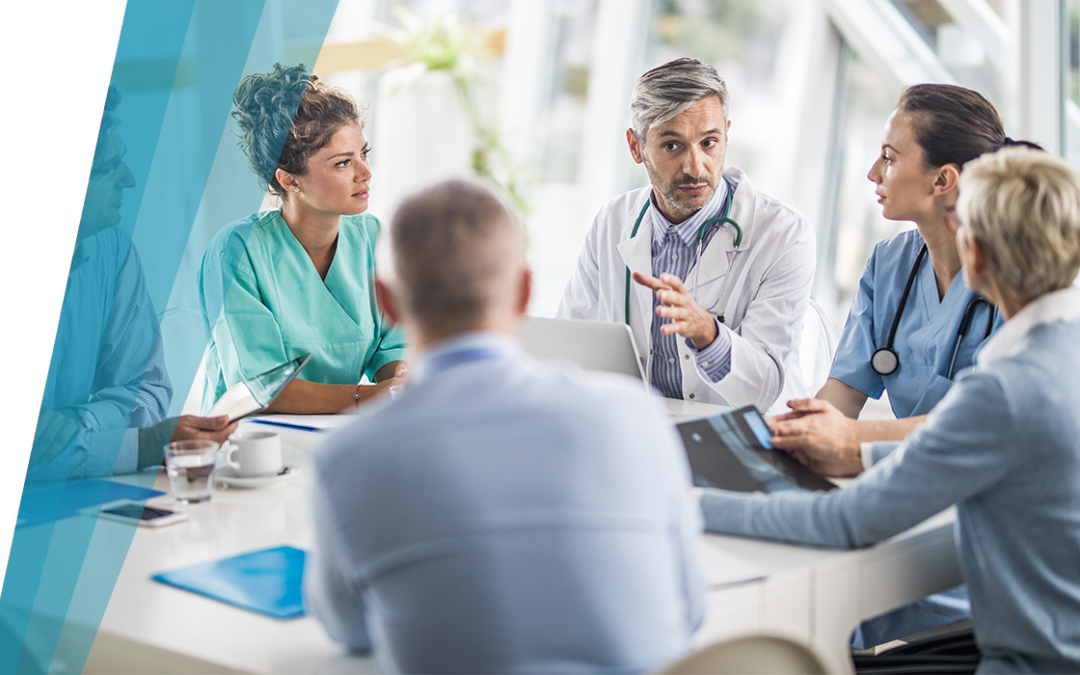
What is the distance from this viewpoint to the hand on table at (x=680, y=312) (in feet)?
5.89

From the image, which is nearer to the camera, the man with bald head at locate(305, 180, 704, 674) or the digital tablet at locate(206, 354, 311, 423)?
the man with bald head at locate(305, 180, 704, 674)

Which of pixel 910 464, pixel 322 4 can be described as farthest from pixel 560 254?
pixel 910 464

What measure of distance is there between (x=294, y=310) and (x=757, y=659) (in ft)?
5.25

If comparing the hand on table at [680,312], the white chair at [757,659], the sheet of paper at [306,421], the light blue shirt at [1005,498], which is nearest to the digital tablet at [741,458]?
the light blue shirt at [1005,498]

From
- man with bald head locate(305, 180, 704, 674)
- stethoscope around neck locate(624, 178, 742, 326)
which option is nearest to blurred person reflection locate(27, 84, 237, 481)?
man with bald head locate(305, 180, 704, 674)

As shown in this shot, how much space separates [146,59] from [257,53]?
18 centimetres

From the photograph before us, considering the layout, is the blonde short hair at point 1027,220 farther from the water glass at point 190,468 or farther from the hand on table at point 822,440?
the water glass at point 190,468

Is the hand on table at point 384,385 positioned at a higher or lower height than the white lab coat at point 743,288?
lower

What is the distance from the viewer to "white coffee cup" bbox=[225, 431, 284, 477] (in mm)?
1499

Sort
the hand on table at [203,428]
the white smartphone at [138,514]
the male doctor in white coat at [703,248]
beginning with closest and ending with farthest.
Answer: the white smartphone at [138,514], the hand on table at [203,428], the male doctor in white coat at [703,248]

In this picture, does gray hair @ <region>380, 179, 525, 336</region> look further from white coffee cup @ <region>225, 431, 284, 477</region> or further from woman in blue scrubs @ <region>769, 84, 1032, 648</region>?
woman in blue scrubs @ <region>769, 84, 1032, 648</region>

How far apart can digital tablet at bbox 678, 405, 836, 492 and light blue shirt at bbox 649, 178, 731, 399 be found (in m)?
0.62

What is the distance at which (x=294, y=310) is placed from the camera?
7.02ft

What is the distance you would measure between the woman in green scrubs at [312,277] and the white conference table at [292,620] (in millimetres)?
550
